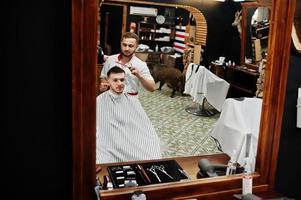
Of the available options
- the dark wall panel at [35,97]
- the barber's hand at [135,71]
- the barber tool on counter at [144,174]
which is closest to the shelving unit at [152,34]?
the barber's hand at [135,71]

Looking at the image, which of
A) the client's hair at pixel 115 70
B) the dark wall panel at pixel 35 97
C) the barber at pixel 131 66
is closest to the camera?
the dark wall panel at pixel 35 97

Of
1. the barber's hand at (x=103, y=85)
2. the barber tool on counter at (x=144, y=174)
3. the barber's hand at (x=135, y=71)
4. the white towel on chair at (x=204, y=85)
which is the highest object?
the barber's hand at (x=135, y=71)

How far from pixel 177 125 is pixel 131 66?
2.17 feet

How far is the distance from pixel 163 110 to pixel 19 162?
45.5 inches

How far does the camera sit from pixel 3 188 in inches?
38.0

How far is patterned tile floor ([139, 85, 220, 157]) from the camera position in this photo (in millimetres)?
1651

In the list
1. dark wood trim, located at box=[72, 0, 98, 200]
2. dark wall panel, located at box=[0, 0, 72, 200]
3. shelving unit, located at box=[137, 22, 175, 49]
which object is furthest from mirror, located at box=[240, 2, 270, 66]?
dark wall panel, located at box=[0, 0, 72, 200]

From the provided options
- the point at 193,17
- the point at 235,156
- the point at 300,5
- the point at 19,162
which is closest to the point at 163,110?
the point at 235,156

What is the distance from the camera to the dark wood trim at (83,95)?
0.97 metres

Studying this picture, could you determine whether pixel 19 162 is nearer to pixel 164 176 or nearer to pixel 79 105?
pixel 79 105

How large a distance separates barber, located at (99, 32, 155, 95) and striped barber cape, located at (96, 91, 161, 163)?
0.08 metres

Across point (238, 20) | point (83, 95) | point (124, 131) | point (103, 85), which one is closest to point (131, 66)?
point (103, 85)

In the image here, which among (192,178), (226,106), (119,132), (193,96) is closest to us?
(192,178)

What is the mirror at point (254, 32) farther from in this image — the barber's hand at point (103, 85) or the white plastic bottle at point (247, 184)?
the barber's hand at point (103, 85)
